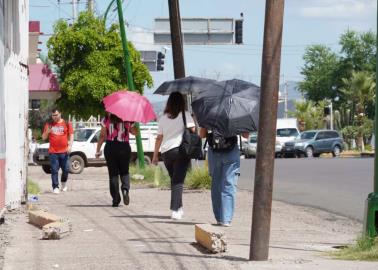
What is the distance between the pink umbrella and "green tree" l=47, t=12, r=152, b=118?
74.7 feet

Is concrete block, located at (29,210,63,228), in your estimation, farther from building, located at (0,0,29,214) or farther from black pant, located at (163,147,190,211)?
black pant, located at (163,147,190,211)

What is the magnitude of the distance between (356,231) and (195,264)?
13.9ft

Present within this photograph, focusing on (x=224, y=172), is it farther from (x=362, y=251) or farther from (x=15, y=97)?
(x=15, y=97)

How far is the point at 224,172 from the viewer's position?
1238cm

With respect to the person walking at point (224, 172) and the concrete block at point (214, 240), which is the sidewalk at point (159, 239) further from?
the person walking at point (224, 172)

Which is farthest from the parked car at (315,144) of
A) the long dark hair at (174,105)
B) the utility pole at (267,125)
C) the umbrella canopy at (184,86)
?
the utility pole at (267,125)

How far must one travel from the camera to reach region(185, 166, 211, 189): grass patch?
19.9 meters

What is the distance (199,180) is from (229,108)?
7.54m

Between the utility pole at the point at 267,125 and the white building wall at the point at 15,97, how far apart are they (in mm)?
5215

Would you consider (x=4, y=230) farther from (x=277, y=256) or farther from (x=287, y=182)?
(x=287, y=182)

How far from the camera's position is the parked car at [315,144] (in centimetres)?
5416

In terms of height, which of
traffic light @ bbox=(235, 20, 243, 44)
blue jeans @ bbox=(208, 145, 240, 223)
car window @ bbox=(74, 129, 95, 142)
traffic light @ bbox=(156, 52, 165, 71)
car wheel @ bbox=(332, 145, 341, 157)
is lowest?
car wheel @ bbox=(332, 145, 341, 157)

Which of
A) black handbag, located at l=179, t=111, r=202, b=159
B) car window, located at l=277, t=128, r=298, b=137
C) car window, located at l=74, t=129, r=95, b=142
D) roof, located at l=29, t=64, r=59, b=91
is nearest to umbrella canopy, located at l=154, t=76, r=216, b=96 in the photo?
black handbag, located at l=179, t=111, r=202, b=159

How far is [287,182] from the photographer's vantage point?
23656 millimetres
